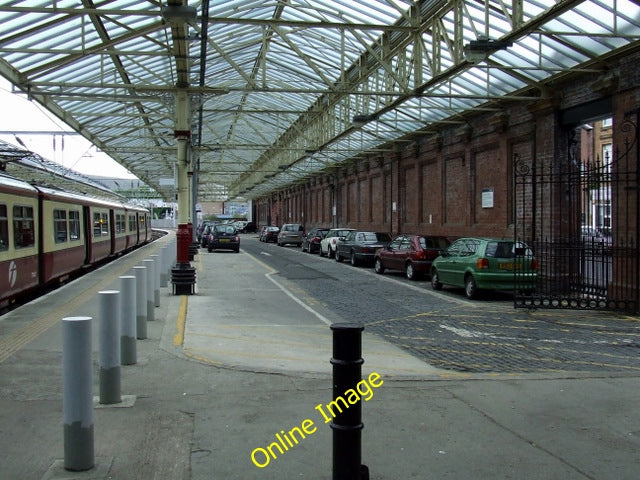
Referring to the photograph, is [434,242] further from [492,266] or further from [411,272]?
[492,266]

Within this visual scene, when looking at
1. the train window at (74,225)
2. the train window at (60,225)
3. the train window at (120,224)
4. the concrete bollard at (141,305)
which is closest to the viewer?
the concrete bollard at (141,305)

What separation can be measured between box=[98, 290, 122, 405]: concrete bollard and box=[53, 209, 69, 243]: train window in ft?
36.1

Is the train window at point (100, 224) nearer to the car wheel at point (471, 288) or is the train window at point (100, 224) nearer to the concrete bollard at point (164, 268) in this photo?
the concrete bollard at point (164, 268)

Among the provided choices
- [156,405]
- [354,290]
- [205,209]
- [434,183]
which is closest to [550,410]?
[156,405]

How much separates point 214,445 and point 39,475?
1.21m

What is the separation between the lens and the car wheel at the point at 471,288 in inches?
586

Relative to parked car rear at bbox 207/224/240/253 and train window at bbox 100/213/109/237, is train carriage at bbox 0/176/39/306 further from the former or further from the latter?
parked car rear at bbox 207/224/240/253

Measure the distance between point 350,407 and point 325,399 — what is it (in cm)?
246

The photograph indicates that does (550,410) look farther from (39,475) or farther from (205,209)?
(205,209)

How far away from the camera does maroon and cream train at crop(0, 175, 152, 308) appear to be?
38.0 ft

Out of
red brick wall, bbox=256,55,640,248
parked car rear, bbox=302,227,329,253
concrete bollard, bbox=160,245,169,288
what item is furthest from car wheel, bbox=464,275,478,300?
parked car rear, bbox=302,227,329,253

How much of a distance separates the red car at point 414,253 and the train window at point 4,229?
39.1 feet

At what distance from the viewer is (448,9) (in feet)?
43.5

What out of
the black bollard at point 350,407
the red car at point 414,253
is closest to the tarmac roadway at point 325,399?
the black bollard at point 350,407
